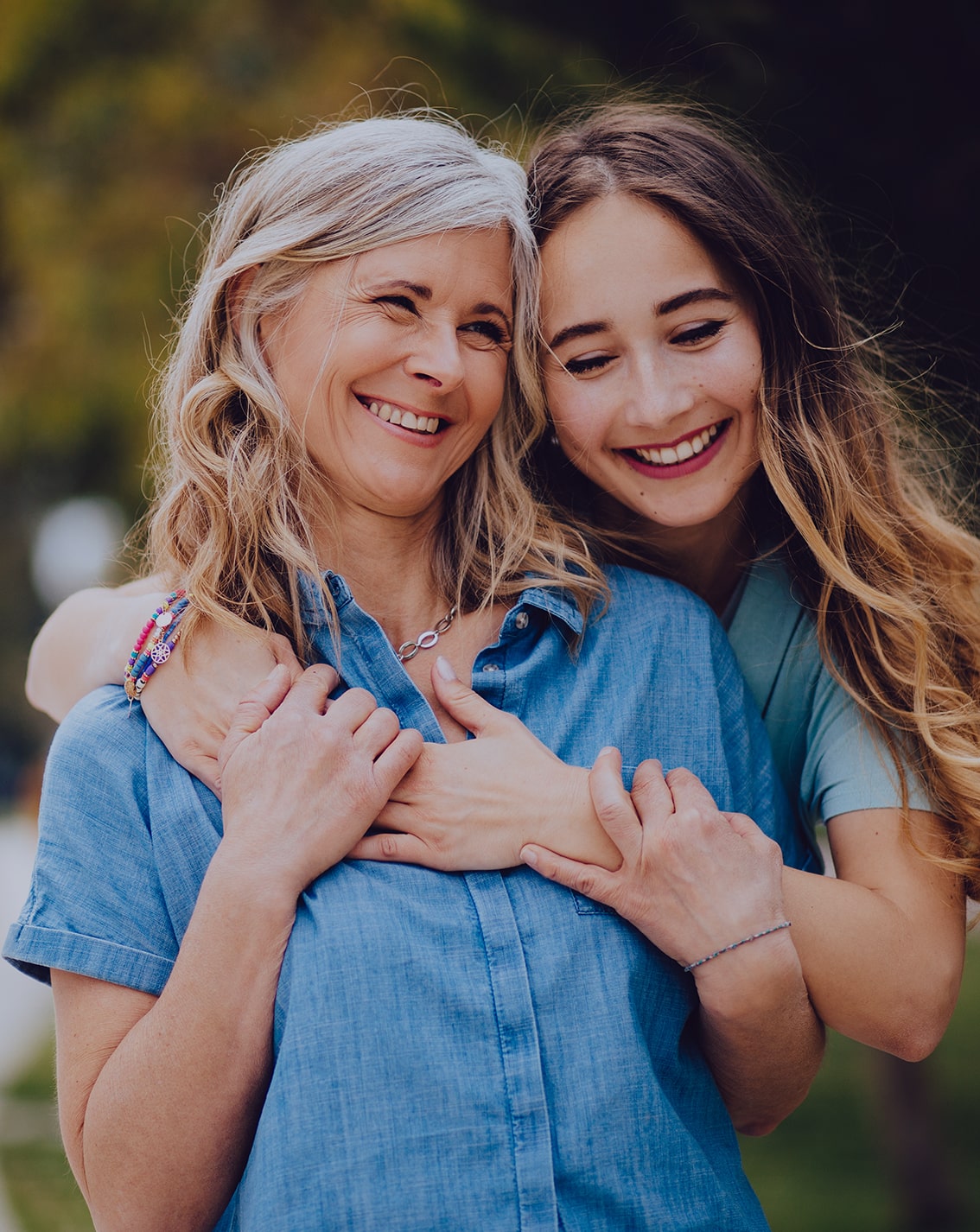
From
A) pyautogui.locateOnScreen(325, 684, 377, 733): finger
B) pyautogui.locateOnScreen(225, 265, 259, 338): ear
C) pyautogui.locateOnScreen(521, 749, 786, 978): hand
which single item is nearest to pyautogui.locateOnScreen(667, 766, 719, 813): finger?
pyautogui.locateOnScreen(521, 749, 786, 978): hand

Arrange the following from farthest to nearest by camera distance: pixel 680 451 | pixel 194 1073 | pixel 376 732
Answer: pixel 680 451 → pixel 376 732 → pixel 194 1073

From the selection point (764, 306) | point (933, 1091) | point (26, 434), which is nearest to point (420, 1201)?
point (764, 306)

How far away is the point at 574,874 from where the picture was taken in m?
2.03

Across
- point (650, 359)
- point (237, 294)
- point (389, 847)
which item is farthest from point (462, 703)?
point (237, 294)

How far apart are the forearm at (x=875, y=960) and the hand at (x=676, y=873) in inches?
3.9

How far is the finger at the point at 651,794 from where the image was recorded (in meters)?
2.07

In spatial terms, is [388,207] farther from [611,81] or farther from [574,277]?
[611,81]

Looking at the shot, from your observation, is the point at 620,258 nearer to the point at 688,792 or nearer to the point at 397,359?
the point at 397,359

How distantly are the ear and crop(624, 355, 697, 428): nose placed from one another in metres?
0.72

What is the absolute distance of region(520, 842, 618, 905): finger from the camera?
2.03 metres

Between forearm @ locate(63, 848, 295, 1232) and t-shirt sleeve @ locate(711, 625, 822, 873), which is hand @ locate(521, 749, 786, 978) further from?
forearm @ locate(63, 848, 295, 1232)

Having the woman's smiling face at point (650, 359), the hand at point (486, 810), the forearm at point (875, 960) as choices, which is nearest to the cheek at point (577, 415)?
the woman's smiling face at point (650, 359)

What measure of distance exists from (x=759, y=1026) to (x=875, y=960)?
24 centimetres

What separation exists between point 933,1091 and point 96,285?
17.1 ft
